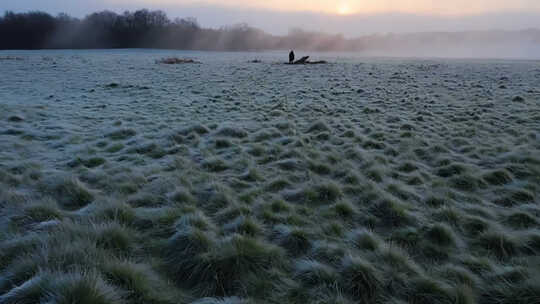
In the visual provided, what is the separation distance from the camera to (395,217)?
405 centimetres

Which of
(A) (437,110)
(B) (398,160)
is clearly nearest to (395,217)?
(B) (398,160)

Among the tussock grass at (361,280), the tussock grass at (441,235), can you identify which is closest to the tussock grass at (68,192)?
the tussock grass at (361,280)

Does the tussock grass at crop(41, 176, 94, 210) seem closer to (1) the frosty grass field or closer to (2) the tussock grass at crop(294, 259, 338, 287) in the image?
(1) the frosty grass field

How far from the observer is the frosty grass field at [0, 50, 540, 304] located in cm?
271

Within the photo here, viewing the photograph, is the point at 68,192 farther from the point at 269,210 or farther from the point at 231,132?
the point at 231,132

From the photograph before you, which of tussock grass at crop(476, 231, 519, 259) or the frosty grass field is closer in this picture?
the frosty grass field

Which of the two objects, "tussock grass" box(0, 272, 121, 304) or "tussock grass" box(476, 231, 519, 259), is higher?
"tussock grass" box(0, 272, 121, 304)

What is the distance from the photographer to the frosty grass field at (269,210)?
8.89 ft

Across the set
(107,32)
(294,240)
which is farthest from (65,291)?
(107,32)

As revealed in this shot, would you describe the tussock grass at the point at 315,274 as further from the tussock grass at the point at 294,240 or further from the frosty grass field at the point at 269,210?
the tussock grass at the point at 294,240

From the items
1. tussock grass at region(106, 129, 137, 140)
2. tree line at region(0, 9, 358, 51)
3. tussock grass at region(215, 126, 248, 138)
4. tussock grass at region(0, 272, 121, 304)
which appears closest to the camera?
tussock grass at region(0, 272, 121, 304)

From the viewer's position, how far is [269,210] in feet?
13.5

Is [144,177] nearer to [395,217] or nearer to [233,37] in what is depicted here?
[395,217]

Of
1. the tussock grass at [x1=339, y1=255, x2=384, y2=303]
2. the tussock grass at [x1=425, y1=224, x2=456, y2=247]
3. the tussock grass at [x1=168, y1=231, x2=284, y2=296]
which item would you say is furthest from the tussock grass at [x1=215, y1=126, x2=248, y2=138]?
the tussock grass at [x1=339, y1=255, x2=384, y2=303]
